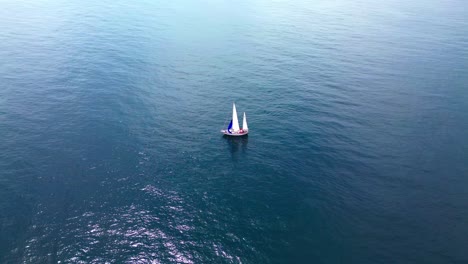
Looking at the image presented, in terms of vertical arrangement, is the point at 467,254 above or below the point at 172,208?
above

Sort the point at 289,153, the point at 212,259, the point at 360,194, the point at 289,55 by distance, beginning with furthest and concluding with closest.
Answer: the point at 289,55 → the point at 289,153 → the point at 360,194 → the point at 212,259

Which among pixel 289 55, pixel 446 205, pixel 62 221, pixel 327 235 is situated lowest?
pixel 62 221

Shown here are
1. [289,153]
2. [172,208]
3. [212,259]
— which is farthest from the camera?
[289,153]

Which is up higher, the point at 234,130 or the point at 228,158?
the point at 234,130

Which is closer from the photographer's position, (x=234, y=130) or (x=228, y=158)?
(x=228, y=158)

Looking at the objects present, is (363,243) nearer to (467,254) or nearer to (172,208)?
(467,254)

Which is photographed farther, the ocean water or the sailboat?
the sailboat

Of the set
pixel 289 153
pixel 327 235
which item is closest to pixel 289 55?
pixel 289 153

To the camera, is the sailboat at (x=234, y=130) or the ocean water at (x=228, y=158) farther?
the sailboat at (x=234, y=130)
